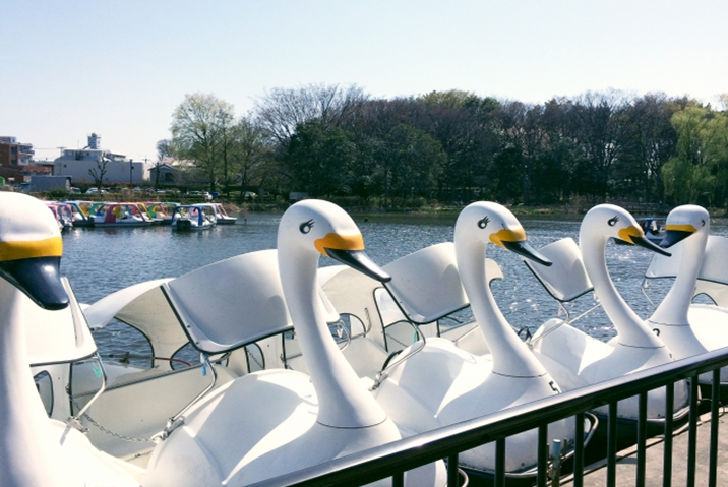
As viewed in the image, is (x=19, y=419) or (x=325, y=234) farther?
(x=325, y=234)

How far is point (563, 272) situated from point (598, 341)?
2.14ft

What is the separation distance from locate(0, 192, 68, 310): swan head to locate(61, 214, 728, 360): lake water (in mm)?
8382

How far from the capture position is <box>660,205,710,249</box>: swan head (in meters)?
6.39

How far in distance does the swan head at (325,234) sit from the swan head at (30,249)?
1419 mm

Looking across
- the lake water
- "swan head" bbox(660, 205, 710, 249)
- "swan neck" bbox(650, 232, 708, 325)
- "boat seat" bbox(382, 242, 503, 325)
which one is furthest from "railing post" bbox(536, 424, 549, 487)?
the lake water

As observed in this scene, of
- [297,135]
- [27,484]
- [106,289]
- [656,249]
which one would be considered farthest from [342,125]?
[27,484]

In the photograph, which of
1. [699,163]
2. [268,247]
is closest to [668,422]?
[268,247]

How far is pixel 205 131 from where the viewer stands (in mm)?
56031

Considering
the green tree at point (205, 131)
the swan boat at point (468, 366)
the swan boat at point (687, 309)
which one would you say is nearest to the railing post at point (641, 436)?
the swan boat at point (468, 366)

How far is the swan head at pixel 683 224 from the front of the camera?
639cm

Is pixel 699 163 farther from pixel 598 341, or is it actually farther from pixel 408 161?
pixel 598 341

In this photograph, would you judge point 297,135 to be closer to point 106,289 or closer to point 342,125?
point 342,125

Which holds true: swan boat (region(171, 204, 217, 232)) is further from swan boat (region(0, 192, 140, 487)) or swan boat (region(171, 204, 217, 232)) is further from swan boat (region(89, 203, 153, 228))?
swan boat (region(0, 192, 140, 487))

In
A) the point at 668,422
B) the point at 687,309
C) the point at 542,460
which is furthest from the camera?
the point at 687,309
